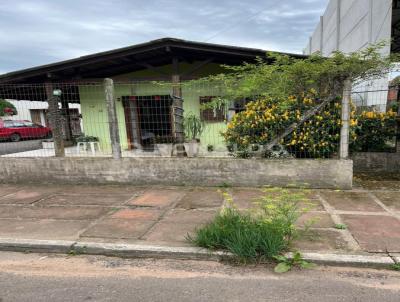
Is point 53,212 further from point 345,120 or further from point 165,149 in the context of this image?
point 345,120

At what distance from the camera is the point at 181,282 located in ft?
9.45

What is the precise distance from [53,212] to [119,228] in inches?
62.4

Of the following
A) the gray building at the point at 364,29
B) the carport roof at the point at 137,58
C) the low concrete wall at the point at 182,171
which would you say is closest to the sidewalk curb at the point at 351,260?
the low concrete wall at the point at 182,171

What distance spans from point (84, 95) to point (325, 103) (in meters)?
8.32

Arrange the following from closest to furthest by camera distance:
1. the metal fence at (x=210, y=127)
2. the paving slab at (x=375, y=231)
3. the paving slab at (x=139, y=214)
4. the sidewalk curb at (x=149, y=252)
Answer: the sidewalk curb at (x=149, y=252), the paving slab at (x=375, y=231), the paving slab at (x=139, y=214), the metal fence at (x=210, y=127)

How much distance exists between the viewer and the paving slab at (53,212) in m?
4.70

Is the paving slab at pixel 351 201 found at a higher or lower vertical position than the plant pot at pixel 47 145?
lower

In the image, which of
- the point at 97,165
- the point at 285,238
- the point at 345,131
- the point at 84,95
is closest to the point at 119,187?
the point at 97,165

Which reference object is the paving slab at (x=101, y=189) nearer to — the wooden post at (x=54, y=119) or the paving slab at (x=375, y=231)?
the wooden post at (x=54, y=119)

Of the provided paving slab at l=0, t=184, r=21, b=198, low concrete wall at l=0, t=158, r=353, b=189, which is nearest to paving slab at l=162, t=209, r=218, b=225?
low concrete wall at l=0, t=158, r=353, b=189

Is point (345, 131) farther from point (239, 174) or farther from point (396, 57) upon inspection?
point (239, 174)

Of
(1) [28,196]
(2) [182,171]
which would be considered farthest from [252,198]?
(1) [28,196]

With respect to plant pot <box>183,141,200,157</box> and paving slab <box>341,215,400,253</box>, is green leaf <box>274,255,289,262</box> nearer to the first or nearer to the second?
paving slab <box>341,215,400,253</box>

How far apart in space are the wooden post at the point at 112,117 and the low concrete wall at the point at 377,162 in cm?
582
